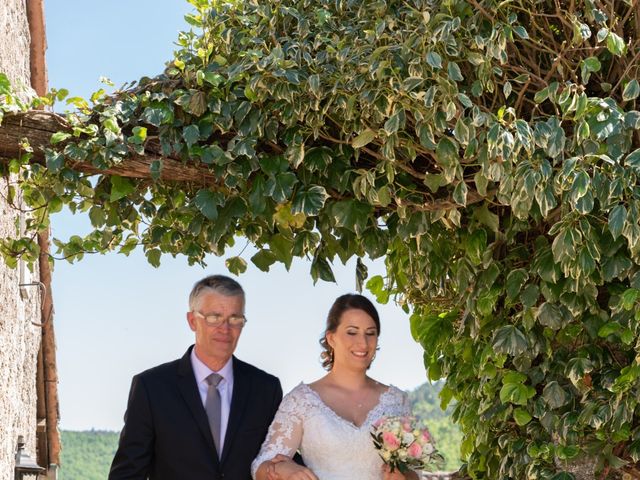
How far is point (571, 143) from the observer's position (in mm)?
4469

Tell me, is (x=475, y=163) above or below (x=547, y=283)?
above

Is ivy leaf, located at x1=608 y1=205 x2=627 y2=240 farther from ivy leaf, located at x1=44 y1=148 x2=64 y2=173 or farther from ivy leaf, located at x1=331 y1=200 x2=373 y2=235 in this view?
ivy leaf, located at x1=44 y1=148 x2=64 y2=173

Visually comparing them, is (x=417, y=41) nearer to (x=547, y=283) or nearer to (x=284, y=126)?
(x=284, y=126)

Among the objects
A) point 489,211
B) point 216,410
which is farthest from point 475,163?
point 216,410

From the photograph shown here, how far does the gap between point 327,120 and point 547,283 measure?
1.24m

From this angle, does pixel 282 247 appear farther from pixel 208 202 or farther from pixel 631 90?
pixel 631 90

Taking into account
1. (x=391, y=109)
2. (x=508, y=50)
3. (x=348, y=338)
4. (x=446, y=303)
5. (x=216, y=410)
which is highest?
(x=508, y=50)

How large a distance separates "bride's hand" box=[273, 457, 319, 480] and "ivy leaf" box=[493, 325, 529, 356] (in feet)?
3.30

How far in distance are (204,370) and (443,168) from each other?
53.6 inches

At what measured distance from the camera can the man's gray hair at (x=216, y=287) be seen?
4703mm

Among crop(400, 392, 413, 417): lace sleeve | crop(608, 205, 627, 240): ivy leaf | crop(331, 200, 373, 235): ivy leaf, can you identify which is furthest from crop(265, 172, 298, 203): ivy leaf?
crop(608, 205, 627, 240): ivy leaf

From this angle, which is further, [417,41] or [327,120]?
[327,120]

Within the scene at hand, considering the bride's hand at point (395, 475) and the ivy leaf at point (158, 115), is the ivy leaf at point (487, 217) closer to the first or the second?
the bride's hand at point (395, 475)

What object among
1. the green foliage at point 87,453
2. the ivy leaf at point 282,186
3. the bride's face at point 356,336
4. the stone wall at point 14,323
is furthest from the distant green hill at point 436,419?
the ivy leaf at point 282,186
